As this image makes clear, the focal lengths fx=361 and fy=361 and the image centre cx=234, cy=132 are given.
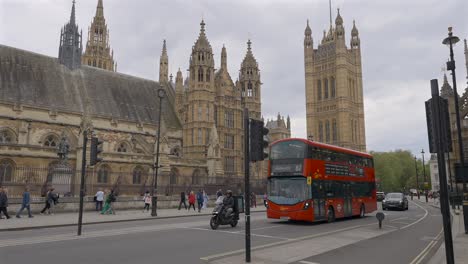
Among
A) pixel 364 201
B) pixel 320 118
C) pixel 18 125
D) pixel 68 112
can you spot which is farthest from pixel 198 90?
pixel 320 118

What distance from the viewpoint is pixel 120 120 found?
41.0 meters

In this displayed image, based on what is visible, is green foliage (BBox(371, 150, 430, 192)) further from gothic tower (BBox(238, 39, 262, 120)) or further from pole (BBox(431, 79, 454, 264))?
pole (BBox(431, 79, 454, 264))

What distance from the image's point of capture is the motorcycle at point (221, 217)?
47.8 ft

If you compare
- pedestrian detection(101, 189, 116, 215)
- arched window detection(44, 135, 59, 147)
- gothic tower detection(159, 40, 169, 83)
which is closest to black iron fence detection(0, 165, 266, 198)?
pedestrian detection(101, 189, 116, 215)

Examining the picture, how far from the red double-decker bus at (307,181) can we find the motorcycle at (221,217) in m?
2.32

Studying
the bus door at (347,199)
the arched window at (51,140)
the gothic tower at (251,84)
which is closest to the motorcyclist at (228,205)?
the bus door at (347,199)

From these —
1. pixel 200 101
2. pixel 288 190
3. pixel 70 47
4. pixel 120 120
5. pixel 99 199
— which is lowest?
pixel 99 199

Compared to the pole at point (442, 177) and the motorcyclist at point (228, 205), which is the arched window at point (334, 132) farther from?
the pole at point (442, 177)

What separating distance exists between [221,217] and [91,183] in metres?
14.8

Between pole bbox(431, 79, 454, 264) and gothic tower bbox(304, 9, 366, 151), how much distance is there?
8300cm

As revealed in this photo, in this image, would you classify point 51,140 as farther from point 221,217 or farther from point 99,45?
point 99,45

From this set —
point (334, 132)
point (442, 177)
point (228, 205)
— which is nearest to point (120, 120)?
point (228, 205)

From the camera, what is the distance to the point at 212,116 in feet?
149

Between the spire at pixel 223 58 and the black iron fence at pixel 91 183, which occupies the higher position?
the spire at pixel 223 58
